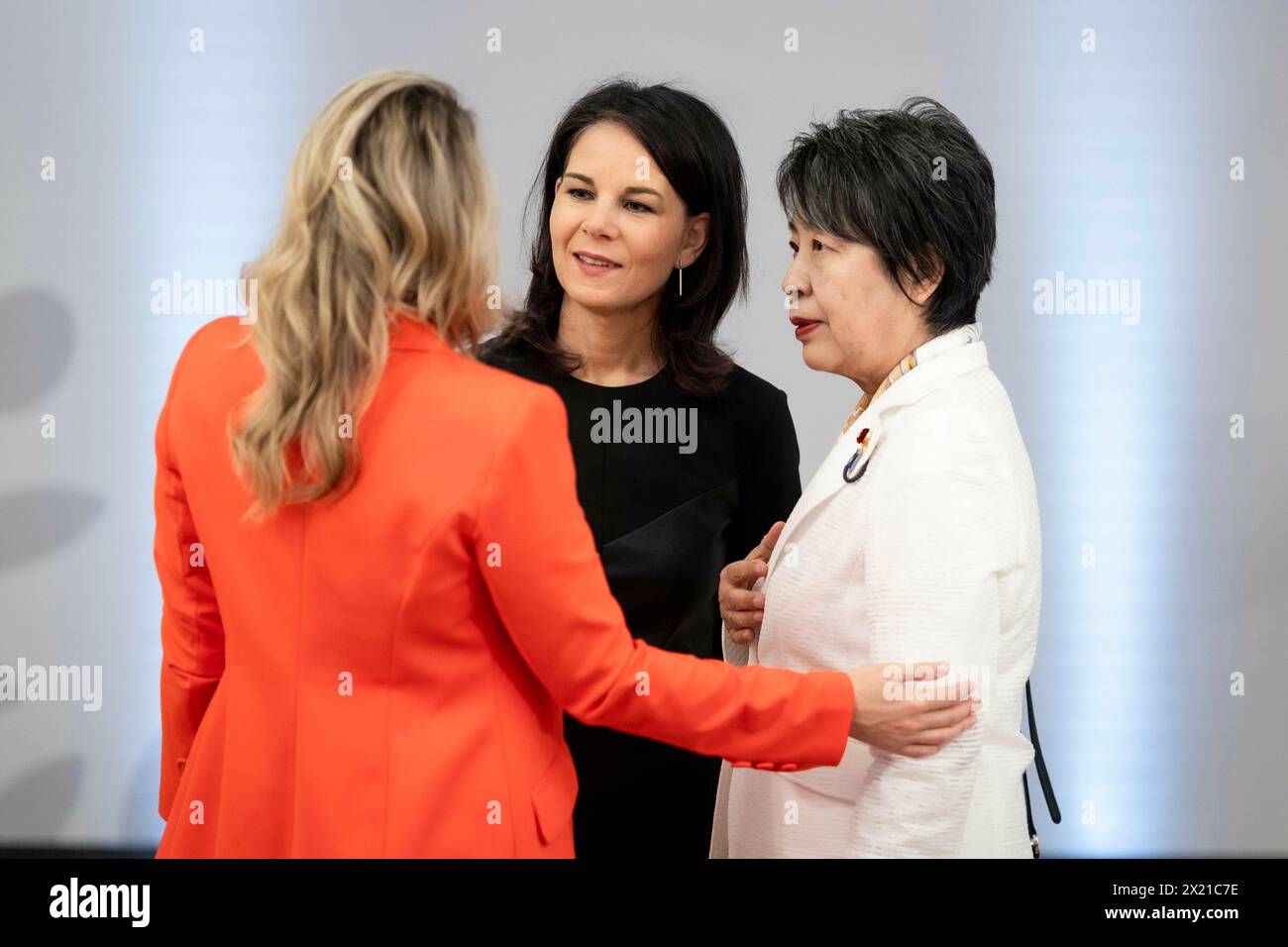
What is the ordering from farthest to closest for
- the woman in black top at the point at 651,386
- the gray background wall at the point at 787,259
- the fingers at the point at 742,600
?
1. the gray background wall at the point at 787,259
2. the woman in black top at the point at 651,386
3. the fingers at the point at 742,600

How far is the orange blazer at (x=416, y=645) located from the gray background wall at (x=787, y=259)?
135 centimetres

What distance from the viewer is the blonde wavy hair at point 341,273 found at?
1315mm

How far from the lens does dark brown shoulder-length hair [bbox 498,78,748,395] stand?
2.08 metres

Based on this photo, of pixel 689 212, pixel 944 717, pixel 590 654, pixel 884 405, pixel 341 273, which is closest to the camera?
pixel 341 273

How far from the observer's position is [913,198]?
1718 mm

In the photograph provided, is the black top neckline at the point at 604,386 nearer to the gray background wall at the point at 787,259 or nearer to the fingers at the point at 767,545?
the fingers at the point at 767,545

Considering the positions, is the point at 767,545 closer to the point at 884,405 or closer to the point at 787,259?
the point at 884,405

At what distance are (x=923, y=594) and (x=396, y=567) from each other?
67 cm

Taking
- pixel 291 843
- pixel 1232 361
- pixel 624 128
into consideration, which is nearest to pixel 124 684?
pixel 291 843

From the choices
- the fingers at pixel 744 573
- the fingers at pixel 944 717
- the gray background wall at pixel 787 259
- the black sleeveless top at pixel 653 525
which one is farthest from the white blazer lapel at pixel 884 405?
the gray background wall at pixel 787 259

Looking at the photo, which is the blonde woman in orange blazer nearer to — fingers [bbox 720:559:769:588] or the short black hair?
fingers [bbox 720:559:769:588]

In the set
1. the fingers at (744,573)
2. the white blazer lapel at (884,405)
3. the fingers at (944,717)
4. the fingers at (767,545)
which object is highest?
the white blazer lapel at (884,405)

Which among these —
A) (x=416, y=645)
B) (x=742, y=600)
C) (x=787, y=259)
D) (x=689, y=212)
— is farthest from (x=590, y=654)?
(x=787, y=259)
